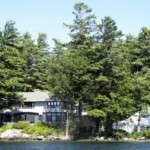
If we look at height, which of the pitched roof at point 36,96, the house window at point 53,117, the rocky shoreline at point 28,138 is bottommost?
the rocky shoreline at point 28,138

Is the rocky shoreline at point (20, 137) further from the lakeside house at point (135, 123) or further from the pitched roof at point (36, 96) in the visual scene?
the pitched roof at point (36, 96)

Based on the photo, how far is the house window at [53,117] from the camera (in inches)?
3509

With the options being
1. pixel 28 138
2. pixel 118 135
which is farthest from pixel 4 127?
pixel 118 135

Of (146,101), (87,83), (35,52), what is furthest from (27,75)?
(146,101)

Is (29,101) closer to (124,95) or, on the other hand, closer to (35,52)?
(35,52)

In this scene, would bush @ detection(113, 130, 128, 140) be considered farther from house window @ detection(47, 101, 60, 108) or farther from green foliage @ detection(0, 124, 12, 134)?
green foliage @ detection(0, 124, 12, 134)

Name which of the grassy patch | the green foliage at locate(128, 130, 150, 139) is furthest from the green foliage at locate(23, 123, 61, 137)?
the green foliage at locate(128, 130, 150, 139)

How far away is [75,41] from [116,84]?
17054mm

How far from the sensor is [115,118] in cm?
7844

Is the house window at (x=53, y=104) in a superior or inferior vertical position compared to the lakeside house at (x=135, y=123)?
superior

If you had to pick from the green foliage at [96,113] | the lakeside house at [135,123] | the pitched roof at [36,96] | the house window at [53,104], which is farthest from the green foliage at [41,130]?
the lakeside house at [135,123]

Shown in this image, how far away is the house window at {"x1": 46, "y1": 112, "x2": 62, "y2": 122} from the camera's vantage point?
89125 millimetres

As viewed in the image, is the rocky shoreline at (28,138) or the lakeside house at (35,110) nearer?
the rocky shoreline at (28,138)

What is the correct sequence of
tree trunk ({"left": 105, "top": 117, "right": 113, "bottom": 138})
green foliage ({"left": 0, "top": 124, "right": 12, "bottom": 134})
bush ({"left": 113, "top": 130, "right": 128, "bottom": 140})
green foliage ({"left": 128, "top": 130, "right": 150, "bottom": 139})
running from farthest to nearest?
green foliage ({"left": 0, "top": 124, "right": 12, "bottom": 134})
tree trunk ({"left": 105, "top": 117, "right": 113, "bottom": 138})
green foliage ({"left": 128, "top": 130, "right": 150, "bottom": 139})
bush ({"left": 113, "top": 130, "right": 128, "bottom": 140})
